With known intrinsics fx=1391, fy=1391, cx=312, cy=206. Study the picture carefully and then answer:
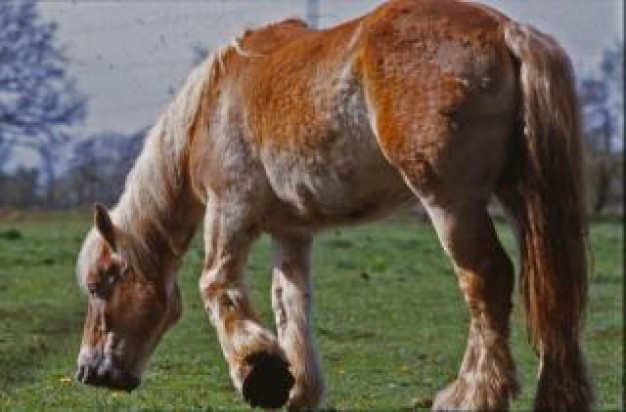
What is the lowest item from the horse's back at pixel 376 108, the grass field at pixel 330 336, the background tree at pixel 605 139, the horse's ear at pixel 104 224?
the background tree at pixel 605 139

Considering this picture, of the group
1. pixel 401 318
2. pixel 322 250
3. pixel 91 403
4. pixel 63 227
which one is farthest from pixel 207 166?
pixel 63 227

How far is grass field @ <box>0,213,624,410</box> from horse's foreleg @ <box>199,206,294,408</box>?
2.19 feet

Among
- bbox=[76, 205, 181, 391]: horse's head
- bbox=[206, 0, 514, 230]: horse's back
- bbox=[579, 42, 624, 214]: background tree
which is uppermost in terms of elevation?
bbox=[206, 0, 514, 230]: horse's back

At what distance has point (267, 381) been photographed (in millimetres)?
6406

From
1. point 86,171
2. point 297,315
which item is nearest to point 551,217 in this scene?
point 297,315

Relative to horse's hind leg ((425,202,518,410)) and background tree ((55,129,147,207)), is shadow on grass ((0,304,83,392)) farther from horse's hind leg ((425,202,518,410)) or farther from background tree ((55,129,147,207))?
background tree ((55,129,147,207))

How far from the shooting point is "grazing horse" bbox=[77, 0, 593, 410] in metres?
5.30

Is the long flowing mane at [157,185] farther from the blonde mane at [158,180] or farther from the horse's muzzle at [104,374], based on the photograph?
the horse's muzzle at [104,374]

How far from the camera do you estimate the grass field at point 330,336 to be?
8.09m

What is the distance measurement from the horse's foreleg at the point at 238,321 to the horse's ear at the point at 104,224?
2.09ft

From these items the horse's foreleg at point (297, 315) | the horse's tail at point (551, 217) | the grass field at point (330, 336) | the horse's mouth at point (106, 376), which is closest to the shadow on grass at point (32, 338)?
the grass field at point (330, 336)

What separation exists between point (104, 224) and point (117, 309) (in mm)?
439

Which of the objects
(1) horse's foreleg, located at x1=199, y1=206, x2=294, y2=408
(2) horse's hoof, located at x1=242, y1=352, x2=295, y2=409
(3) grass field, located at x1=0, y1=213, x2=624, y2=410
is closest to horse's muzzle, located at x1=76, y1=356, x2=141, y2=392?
(3) grass field, located at x1=0, y1=213, x2=624, y2=410

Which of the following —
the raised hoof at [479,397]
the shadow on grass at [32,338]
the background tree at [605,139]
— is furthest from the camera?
the background tree at [605,139]
